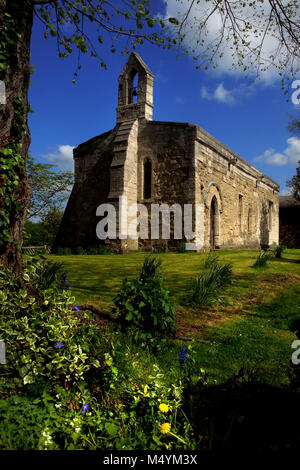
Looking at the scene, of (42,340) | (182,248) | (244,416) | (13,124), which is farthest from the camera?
(182,248)

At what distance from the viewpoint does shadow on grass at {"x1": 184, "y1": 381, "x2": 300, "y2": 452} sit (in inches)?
89.0

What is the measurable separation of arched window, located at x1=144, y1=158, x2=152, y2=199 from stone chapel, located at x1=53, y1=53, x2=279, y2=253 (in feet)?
0.16

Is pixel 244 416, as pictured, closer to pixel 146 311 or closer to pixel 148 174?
pixel 146 311

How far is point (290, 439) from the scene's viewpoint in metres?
2.23

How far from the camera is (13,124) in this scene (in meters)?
3.89

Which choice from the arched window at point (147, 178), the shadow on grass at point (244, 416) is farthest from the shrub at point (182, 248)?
the shadow on grass at point (244, 416)

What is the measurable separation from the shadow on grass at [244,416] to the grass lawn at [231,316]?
51 centimetres

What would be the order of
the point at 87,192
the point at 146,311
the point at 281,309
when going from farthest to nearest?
the point at 87,192 < the point at 281,309 < the point at 146,311

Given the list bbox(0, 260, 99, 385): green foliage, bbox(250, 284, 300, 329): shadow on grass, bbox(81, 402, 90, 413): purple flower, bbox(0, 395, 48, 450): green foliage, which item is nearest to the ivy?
bbox(0, 260, 99, 385): green foliage

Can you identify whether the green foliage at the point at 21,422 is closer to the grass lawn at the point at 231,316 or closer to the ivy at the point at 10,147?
the grass lawn at the point at 231,316

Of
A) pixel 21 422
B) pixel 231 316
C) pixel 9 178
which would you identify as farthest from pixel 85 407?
pixel 231 316

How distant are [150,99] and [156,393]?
1614 centimetres

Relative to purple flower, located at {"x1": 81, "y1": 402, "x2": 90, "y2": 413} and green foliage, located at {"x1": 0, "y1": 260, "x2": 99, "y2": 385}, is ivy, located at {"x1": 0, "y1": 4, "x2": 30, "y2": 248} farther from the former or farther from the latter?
purple flower, located at {"x1": 81, "y1": 402, "x2": 90, "y2": 413}

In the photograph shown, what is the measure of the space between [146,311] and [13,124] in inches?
109
